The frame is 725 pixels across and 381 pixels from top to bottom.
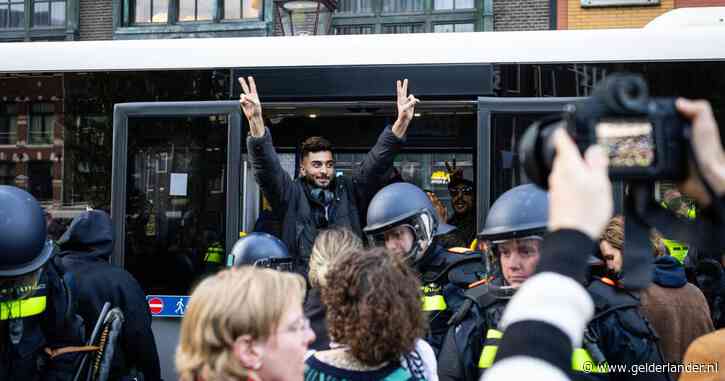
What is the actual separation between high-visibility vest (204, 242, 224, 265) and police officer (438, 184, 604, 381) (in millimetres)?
2890

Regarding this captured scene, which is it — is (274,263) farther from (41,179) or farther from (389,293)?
(41,179)

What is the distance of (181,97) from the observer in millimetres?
5816

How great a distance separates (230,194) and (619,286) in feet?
10.9

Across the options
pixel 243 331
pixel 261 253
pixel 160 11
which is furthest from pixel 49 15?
pixel 243 331

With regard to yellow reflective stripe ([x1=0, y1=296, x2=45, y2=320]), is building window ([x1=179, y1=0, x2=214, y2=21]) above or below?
above

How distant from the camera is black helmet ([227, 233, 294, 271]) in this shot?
4.01 metres

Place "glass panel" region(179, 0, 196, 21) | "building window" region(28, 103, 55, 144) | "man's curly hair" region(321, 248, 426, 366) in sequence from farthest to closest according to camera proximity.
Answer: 1. "glass panel" region(179, 0, 196, 21)
2. "building window" region(28, 103, 55, 144)
3. "man's curly hair" region(321, 248, 426, 366)

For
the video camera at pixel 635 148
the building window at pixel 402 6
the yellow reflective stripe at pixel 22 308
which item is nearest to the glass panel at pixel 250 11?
the building window at pixel 402 6

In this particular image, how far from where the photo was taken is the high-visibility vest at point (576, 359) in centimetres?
271

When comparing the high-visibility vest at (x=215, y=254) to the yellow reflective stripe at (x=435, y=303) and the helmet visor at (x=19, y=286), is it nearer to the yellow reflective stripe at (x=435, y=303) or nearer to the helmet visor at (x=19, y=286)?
the helmet visor at (x=19, y=286)

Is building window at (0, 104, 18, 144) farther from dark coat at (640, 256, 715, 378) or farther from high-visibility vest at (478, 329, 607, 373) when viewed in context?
dark coat at (640, 256, 715, 378)

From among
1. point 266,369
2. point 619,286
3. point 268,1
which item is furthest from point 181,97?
point 268,1

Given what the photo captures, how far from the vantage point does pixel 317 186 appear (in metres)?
5.33

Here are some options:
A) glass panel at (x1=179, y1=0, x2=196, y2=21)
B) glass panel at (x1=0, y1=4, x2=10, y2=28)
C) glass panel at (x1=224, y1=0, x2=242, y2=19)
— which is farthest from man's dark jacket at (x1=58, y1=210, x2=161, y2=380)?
glass panel at (x1=0, y1=4, x2=10, y2=28)
